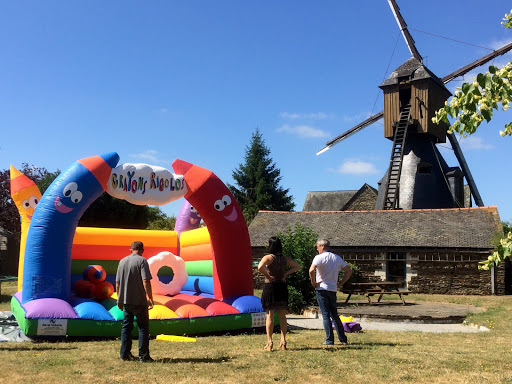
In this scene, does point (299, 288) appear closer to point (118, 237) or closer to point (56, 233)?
→ point (118, 237)

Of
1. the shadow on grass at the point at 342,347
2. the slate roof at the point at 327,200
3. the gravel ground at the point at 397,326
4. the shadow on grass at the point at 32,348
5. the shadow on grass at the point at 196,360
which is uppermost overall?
the slate roof at the point at 327,200

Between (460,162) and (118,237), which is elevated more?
(460,162)

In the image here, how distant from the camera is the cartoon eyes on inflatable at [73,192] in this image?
957cm

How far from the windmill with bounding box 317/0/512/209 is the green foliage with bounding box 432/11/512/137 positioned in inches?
1022

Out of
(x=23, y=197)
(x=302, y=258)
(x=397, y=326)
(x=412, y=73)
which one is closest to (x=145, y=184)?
(x=23, y=197)

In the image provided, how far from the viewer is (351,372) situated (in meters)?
6.09

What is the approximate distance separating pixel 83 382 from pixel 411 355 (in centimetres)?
418

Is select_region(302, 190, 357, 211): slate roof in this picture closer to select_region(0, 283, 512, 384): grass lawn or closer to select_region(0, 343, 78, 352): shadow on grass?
select_region(0, 283, 512, 384): grass lawn

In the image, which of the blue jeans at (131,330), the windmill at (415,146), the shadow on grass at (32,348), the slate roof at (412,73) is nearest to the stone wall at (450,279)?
the windmill at (415,146)

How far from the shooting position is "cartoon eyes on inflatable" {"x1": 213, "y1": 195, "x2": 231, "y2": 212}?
1078cm

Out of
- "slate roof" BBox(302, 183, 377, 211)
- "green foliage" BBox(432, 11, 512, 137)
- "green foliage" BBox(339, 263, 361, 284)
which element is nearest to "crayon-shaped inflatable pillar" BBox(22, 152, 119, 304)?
"green foliage" BBox(432, 11, 512, 137)

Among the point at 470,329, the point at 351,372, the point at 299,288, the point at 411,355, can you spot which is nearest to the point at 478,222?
the point at 299,288

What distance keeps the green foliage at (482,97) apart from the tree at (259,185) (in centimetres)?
3813

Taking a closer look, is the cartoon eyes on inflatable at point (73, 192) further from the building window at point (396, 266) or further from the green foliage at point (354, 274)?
the building window at point (396, 266)
